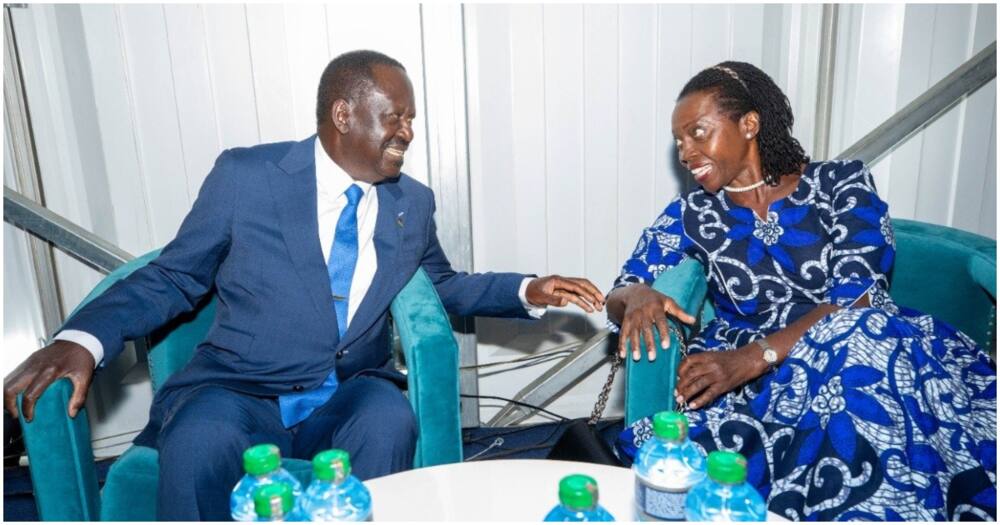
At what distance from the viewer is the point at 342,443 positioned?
151 centimetres

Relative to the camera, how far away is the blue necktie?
169cm

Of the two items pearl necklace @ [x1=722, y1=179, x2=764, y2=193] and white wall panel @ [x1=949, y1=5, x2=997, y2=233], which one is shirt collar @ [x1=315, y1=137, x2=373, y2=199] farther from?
white wall panel @ [x1=949, y1=5, x2=997, y2=233]

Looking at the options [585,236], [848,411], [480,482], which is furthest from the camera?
[585,236]

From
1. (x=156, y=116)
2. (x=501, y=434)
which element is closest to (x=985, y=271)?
(x=501, y=434)

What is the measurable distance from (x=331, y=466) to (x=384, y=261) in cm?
88

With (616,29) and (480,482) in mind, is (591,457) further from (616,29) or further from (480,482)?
(616,29)

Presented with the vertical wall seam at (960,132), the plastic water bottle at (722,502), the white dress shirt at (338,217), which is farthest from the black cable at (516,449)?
the vertical wall seam at (960,132)

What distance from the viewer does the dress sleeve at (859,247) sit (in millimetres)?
1700

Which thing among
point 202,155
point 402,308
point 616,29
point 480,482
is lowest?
point 480,482

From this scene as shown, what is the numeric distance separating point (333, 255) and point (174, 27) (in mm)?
1038

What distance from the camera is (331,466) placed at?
0.91m

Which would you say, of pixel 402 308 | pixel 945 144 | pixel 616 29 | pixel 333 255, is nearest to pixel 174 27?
pixel 333 255

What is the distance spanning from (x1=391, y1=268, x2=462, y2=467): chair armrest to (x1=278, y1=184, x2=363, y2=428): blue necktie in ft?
0.61

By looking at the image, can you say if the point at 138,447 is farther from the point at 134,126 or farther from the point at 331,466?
the point at 134,126
